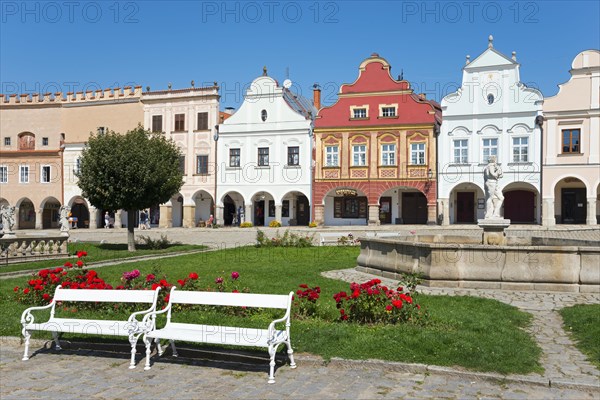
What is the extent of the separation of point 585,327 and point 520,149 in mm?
32360

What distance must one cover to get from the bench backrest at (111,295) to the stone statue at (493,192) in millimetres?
12053

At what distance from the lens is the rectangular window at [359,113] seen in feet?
139

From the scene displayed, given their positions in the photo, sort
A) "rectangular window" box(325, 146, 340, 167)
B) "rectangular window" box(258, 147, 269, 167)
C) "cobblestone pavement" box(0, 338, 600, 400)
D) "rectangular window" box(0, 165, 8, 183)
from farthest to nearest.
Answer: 1. "rectangular window" box(0, 165, 8, 183)
2. "rectangular window" box(258, 147, 269, 167)
3. "rectangular window" box(325, 146, 340, 167)
4. "cobblestone pavement" box(0, 338, 600, 400)

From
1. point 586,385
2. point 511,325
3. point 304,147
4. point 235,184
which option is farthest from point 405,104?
point 586,385

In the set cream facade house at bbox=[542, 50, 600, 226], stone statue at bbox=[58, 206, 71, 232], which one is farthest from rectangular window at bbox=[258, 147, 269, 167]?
stone statue at bbox=[58, 206, 71, 232]

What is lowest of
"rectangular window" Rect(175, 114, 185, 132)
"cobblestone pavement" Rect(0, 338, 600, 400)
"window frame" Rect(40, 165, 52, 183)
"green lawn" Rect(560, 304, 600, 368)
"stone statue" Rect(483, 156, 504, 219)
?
"cobblestone pavement" Rect(0, 338, 600, 400)

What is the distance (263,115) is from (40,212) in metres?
20.1

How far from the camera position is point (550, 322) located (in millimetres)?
9312

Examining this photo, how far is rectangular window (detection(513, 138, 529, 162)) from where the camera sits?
38688mm

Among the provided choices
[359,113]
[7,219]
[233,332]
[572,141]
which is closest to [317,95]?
[359,113]

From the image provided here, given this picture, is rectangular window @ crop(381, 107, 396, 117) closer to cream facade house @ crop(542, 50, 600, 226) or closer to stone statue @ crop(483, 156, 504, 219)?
cream facade house @ crop(542, 50, 600, 226)

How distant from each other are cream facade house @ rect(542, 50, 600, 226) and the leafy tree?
24.7 m

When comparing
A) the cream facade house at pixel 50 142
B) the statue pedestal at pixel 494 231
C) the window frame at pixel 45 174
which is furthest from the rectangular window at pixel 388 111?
the window frame at pixel 45 174

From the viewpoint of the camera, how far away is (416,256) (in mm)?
13672
